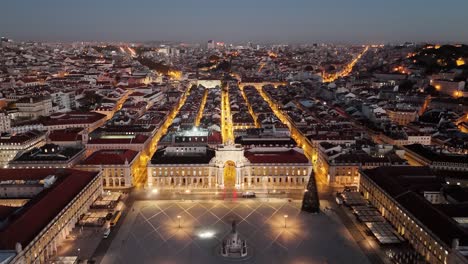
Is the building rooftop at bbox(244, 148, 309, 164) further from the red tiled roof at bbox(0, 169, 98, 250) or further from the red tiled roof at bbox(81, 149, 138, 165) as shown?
the red tiled roof at bbox(0, 169, 98, 250)

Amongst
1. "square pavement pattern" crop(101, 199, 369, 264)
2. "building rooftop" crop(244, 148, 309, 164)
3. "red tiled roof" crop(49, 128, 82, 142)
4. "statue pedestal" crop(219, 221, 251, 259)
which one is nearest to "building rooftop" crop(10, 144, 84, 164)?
"red tiled roof" crop(49, 128, 82, 142)

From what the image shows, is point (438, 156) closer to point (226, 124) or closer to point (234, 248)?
point (234, 248)

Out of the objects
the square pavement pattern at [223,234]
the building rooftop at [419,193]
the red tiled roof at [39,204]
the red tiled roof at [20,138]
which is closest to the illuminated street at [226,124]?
the square pavement pattern at [223,234]

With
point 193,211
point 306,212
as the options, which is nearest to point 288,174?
point 306,212

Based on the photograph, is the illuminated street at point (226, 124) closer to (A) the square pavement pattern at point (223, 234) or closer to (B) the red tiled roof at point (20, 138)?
(A) the square pavement pattern at point (223, 234)

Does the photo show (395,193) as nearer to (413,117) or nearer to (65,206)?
(65,206)

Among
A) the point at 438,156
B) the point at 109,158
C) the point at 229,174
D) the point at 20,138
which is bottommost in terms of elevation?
the point at 229,174

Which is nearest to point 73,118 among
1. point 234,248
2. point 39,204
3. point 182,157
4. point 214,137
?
point 214,137
